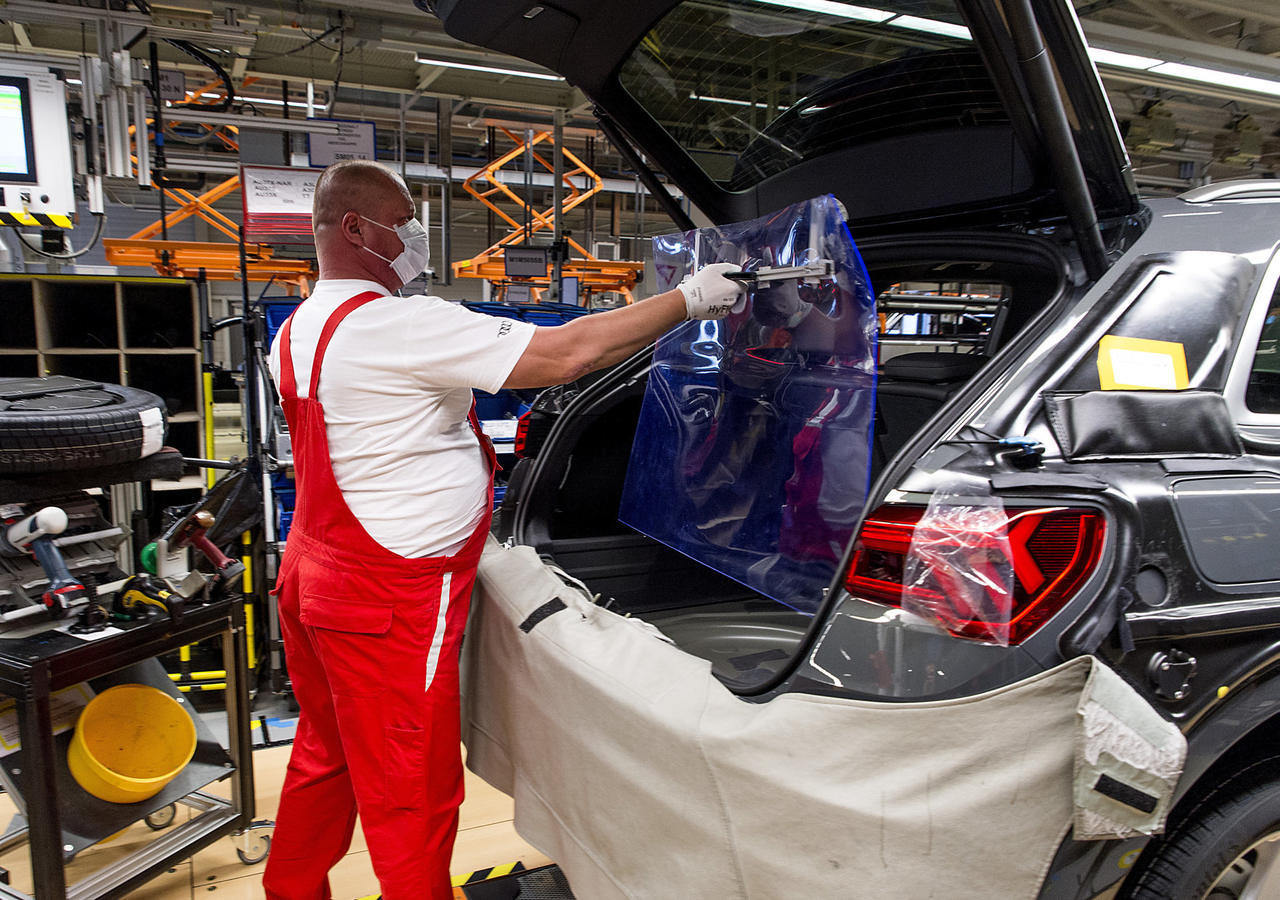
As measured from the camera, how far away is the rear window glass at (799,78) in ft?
5.57

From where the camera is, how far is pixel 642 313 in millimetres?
1713

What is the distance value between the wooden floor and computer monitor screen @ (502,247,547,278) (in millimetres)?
6292

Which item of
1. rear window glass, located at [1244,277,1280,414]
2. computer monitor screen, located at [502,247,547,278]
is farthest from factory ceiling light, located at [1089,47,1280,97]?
computer monitor screen, located at [502,247,547,278]

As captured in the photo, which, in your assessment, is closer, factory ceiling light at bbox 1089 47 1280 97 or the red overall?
the red overall

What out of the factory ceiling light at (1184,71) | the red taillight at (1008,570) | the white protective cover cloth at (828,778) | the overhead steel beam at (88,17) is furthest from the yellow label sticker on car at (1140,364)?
the factory ceiling light at (1184,71)

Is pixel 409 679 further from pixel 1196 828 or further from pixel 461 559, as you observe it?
pixel 1196 828

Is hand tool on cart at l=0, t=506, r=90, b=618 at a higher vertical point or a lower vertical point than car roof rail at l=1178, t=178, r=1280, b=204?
lower

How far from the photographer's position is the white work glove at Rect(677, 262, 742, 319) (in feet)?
5.74

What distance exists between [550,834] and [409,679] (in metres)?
0.42

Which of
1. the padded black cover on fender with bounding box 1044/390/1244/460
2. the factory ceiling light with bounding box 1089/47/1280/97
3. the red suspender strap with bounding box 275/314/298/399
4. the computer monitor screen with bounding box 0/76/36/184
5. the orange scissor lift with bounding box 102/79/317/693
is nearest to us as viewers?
the padded black cover on fender with bounding box 1044/390/1244/460

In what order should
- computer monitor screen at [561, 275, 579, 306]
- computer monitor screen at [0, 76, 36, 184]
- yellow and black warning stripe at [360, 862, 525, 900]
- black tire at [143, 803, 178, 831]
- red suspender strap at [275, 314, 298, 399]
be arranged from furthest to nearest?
computer monitor screen at [561, 275, 579, 306], computer monitor screen at [0, 76, 36, 184], black tire at [143, 803, 178, 831], yellow and black warning stripe at [360, 862, 525, 900], red suspender strap at [275, 314, 298, 399]

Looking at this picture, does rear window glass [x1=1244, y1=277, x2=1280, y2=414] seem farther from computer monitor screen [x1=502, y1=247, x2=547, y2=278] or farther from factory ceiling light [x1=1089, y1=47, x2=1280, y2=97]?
computer monitor screen [x1=502, y1=247, x2=547, y2=278]

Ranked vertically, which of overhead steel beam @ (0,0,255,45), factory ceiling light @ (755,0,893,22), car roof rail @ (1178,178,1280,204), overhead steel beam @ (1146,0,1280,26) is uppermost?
overhead steel beam @ (1146,0,1280,26)

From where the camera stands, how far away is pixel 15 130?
3.73 metres
